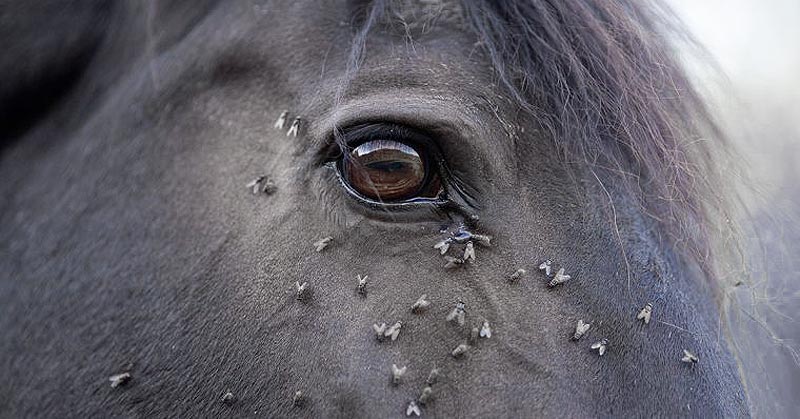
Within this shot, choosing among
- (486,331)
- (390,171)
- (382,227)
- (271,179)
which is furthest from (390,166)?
(486,331)

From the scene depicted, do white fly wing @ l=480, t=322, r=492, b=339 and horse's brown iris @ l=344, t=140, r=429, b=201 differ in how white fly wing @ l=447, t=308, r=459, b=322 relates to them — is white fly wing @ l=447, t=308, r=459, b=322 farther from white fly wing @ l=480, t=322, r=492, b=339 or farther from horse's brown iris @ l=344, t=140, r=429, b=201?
horse's brown iris @ l=344, t=140, r=429, b=201

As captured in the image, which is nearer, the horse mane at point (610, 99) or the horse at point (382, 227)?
the horse at point (382, 227)

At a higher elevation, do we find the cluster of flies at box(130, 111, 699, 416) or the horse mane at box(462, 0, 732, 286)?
the horse mane at box(462, 0, 732, 286)

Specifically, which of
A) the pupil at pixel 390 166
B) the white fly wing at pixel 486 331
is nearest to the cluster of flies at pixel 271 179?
the pupil at pixel 390 166

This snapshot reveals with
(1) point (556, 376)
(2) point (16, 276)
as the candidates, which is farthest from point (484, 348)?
(2) point (16, 276)

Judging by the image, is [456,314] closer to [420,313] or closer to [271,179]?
[420,313]

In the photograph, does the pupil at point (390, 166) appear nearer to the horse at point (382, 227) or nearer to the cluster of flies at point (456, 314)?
the horse at point (382, 227)

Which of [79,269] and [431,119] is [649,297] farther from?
[79,269]

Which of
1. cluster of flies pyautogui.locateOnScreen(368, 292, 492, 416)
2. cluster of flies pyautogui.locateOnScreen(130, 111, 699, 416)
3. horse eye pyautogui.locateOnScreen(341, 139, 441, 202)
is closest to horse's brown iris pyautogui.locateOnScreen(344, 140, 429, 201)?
horse eye pyautogui.locateOnScreen(341, 139, 441, 202)
